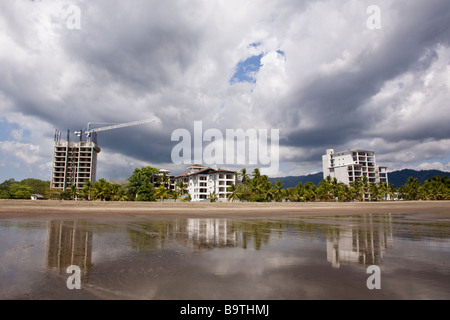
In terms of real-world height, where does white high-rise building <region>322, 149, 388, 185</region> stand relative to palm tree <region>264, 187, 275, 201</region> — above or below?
above

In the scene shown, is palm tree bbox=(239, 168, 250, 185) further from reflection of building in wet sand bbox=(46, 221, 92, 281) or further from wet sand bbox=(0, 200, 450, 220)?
reflection of building in wet sand bbox=(46, 221, 92, 281)

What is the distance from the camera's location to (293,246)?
9719 mm

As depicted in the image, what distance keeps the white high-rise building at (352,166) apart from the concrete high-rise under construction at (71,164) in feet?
399

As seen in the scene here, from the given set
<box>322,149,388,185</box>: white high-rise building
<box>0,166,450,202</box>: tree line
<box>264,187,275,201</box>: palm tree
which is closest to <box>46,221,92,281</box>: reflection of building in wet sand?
<box>0,166,450,202</box>: tree line

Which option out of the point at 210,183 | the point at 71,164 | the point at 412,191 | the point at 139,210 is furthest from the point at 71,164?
the point at 412,191

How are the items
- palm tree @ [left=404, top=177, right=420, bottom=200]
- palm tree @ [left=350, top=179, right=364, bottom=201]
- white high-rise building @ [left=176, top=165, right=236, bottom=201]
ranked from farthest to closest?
white high-rise building @ [left=176, top=165, right=236, bottom=201] < palm tree @ [left=404, top=177, right=420, bottom=200] < palm tree @ [left=350, top=179, right=364, bottom=201]

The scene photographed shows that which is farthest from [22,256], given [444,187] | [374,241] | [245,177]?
[444,187]

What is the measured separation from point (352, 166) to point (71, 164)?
136133mm

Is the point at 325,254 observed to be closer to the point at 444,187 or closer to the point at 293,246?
the point at 293,246

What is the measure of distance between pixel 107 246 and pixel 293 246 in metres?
7.10

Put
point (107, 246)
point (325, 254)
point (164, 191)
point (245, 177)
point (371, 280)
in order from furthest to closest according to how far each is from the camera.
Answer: point (245, 177) < point (164, 191) < point (107, 246) < point (325, 254) < point (371, 280)

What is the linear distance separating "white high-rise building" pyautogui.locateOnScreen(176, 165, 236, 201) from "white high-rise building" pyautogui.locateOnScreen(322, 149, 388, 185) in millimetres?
57472

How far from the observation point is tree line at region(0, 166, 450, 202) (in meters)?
66.9
